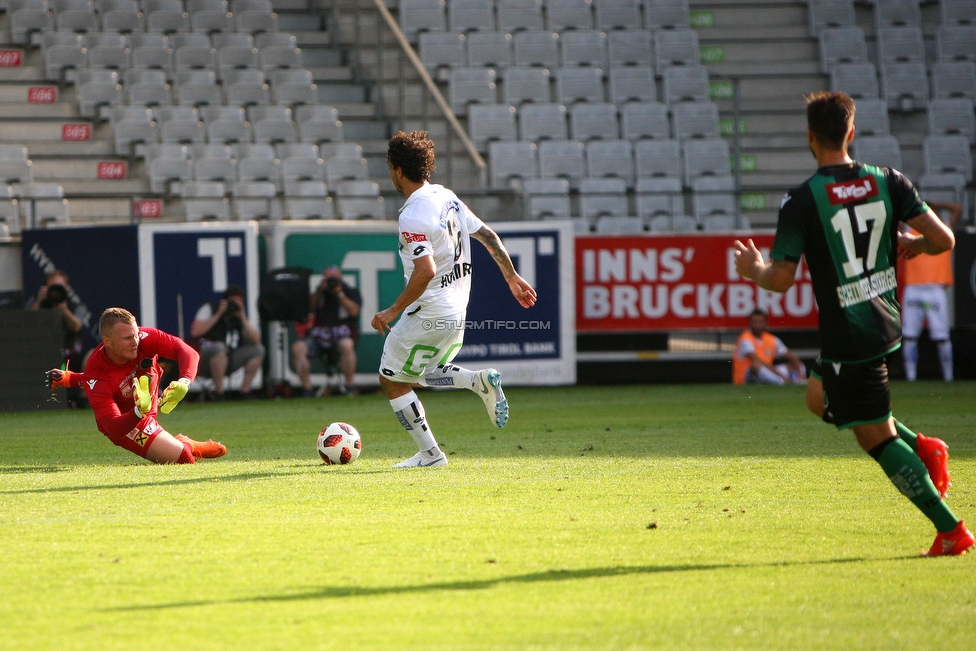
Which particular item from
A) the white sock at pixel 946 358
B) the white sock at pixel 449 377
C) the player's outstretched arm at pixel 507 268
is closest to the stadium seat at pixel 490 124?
the white sock at pixel 946 358

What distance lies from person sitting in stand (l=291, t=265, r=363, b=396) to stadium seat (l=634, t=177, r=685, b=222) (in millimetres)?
5089

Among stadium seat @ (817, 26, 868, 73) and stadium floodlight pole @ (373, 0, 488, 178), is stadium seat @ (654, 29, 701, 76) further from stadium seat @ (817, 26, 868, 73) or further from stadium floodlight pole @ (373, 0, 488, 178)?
stadium floodlight pole @ (373, 0, 488, 178)

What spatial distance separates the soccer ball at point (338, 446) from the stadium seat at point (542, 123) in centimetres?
1409

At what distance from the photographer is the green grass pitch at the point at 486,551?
3979mm

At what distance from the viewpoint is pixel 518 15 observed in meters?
23.8

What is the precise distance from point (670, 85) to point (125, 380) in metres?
16.4

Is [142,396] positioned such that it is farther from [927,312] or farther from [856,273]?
[927,312]

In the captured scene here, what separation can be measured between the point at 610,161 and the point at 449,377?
1387 centimetres

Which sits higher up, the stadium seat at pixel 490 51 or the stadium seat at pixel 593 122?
the stadium seat at pixel 490 51

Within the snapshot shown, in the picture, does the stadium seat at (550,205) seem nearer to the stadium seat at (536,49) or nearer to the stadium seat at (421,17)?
the stadium seat at (536,49)

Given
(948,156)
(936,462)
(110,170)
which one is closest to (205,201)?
(110,170)

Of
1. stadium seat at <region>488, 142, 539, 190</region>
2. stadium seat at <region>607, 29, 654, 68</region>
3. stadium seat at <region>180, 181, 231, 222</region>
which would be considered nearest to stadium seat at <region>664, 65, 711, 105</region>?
stadium seat at <region>607, 29, 654, 68</region>

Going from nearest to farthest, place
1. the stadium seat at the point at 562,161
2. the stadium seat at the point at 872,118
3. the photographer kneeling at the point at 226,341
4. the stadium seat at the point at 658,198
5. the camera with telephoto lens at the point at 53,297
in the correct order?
the camera with telephoto lens at the point at 53,297
the photographer kneeling at the point at 226,341
the stadium seat at the point at 658,198
the stadium seat at the point at 562,161
the stadium seat at the point at 872,118

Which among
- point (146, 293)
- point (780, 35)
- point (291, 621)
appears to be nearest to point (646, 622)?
point (291, 621)
